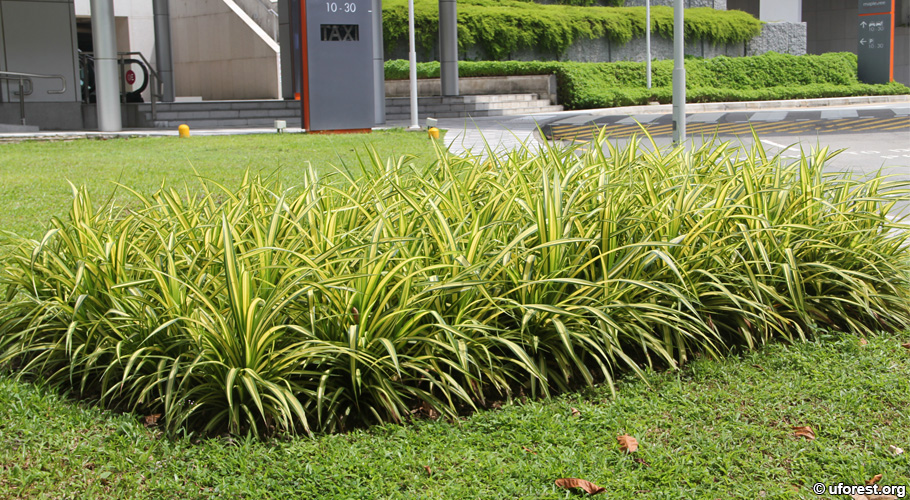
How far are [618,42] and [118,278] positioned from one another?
32.8 meters

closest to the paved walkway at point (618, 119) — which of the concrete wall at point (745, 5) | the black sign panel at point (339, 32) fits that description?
the black sign panel at point (339, 32)

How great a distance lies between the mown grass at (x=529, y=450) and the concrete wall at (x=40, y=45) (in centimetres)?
1924

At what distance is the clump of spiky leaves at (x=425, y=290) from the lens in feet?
10.5

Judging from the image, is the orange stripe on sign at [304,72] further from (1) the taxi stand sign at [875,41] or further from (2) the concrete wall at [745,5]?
(2) the concrete wall at [745,5]

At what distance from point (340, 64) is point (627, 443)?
14494 mm

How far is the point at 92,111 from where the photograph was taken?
20.6 m

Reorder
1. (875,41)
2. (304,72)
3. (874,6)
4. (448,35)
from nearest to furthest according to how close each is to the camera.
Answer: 1. (304,72)
2. (448,35)
3. (874,6)
4. (875,41)

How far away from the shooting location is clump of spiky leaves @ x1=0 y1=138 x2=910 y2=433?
319cm

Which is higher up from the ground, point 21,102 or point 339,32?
point 339,32

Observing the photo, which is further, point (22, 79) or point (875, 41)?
point (875, 41)

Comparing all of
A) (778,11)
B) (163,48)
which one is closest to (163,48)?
(163,48)

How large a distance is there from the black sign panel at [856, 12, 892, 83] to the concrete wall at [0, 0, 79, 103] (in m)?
29.1

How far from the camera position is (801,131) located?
1617cm

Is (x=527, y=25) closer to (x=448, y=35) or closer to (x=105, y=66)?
(x=448, y=35)
